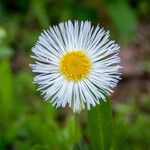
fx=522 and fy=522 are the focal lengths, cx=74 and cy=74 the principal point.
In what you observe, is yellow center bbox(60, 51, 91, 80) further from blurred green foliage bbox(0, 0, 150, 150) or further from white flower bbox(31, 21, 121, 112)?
blurred green foliage bbox(0, 0, 150, 150)

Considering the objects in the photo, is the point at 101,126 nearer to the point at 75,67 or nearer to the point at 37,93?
the point at 75,67

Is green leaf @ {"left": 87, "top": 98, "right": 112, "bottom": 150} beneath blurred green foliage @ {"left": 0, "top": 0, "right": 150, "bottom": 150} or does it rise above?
beneath

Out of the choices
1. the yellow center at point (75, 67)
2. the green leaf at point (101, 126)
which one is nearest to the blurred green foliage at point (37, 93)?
the green leaf at point (101, 126)

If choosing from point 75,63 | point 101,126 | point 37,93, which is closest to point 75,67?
point 75,63

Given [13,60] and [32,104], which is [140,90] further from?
[13,60]

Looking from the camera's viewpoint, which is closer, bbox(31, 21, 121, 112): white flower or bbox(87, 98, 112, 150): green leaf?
bbox(31, 21, 121, 112): white flower

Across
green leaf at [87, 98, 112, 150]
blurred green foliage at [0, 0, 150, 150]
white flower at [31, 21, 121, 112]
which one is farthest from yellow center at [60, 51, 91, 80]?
blurred green foliage at [0, 0, 150, 150]

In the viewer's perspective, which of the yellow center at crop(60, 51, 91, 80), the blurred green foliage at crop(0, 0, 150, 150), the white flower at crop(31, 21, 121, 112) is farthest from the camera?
the blurred green foliage at crop(0, 0, 150, 150)
